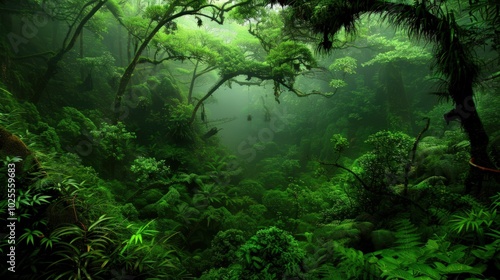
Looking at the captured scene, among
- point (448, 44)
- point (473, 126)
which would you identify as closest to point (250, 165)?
point (473, 126)

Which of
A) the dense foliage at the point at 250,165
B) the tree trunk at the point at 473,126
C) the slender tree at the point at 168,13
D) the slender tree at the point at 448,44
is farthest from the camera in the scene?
the slender tree at the point at 168,13

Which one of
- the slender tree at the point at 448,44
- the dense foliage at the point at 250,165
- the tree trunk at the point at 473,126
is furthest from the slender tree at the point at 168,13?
the tree trunk at the point at 473,126

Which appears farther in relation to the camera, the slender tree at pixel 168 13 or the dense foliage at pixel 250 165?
the slender tree at pixel 168 13

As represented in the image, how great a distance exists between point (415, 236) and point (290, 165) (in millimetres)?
10047

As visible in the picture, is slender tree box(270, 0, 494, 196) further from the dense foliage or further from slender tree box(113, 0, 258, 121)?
slender tree box(113, 0, 258, 121)

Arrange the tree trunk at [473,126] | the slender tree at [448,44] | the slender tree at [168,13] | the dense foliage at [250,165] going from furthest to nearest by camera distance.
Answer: the slender tree at [168,13]
the tree trunk at [473,126]
the slender tree at [448,44]
the dense foliage at [250,165]

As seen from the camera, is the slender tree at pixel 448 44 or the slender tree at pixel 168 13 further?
the slender tree at pixel 168 13

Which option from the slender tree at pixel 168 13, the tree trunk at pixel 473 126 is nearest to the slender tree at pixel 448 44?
the tree trunk at pixel 473 126

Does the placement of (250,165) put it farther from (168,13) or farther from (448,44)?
(448,44)

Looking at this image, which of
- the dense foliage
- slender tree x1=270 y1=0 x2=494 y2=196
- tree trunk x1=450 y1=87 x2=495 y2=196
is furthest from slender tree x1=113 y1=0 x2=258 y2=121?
tree trunk x1=450 y1=87 x2=495 y2=196

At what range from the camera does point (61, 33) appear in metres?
14.1

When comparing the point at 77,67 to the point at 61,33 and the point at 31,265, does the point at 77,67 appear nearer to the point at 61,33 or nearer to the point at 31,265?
the point at 61,33

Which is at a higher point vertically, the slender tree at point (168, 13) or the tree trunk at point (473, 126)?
the slender tree at point (168, 13)

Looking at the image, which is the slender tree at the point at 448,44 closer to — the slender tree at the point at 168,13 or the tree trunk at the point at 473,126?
the tree trunk at the point at 473,126
